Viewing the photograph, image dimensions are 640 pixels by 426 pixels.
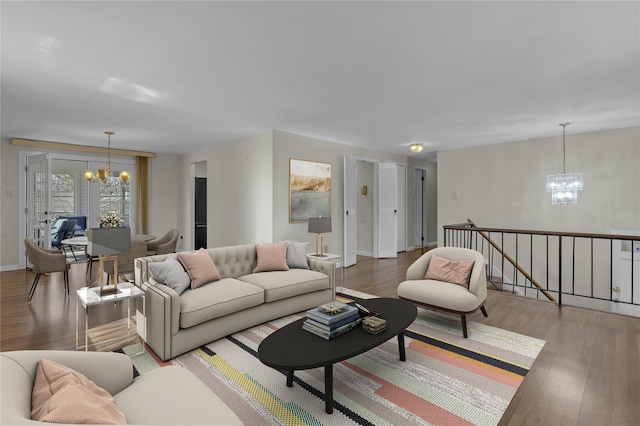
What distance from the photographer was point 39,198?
646cm

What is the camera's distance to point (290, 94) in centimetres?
359

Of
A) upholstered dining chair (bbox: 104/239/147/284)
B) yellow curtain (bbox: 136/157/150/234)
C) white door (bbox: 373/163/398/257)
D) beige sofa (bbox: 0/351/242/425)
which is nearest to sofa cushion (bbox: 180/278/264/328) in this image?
beige sofa (bbox: 0/351/242/425)

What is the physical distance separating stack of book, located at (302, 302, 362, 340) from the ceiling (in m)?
2.04

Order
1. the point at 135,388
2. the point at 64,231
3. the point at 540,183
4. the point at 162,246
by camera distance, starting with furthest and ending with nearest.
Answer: the point at 64,231 < the point at 540,183 < the point at 162,246 < the point at 135,388

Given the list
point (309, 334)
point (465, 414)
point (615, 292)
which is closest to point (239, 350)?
point (309, 334)

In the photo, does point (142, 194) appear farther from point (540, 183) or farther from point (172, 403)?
point (540, 183)

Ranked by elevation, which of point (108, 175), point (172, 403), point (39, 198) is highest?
point (108, 175)

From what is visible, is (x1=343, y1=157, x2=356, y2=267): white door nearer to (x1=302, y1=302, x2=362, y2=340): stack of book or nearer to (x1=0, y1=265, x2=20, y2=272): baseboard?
(x1=302, y1=302, x2=362, y2=340): stack of book

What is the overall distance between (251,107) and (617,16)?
3478 mm

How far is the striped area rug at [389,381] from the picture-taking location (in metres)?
1.96

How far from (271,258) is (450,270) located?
6.89ft

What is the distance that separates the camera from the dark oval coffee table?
1.89 meters

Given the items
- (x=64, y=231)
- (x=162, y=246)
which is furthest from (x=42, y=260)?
(x=64, y=231)

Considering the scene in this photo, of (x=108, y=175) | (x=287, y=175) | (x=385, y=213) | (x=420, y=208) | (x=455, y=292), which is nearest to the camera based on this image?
(x=455, y=292)
